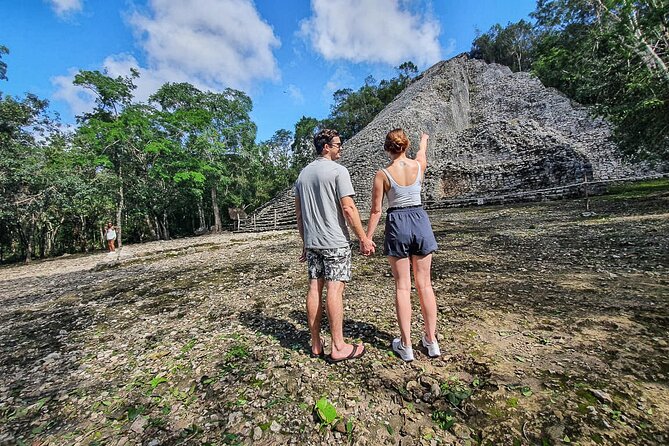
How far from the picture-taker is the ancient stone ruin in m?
18.3

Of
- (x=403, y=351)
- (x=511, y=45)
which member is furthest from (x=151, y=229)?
(x=511, y=45)

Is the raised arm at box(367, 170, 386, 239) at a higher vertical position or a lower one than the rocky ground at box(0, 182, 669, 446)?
higher

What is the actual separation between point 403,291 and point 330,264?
0.77m

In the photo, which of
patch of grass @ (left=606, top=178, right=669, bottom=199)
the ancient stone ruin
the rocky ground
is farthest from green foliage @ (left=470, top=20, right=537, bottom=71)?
the rocky ground

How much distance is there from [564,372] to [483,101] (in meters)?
50.1

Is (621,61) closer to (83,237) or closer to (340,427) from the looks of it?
(340,427)

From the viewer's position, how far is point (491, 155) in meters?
22.2

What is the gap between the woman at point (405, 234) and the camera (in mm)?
2736

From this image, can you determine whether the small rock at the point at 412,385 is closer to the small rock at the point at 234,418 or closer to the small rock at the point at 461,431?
the small rock at the point at 461,431

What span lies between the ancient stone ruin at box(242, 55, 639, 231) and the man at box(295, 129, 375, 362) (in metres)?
14.4

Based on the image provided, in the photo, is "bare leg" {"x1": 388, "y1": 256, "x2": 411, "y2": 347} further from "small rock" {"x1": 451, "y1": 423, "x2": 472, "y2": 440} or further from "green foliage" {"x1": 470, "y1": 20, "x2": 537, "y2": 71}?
"green foliage" {"x1": 470, "y1": 20, "x2": 537, "y2": 71}

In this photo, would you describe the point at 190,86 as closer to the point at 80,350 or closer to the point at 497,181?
the point at 497,181

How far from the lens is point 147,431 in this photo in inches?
91.7

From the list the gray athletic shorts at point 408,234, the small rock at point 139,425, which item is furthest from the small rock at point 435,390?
the small rock at point 139,425
